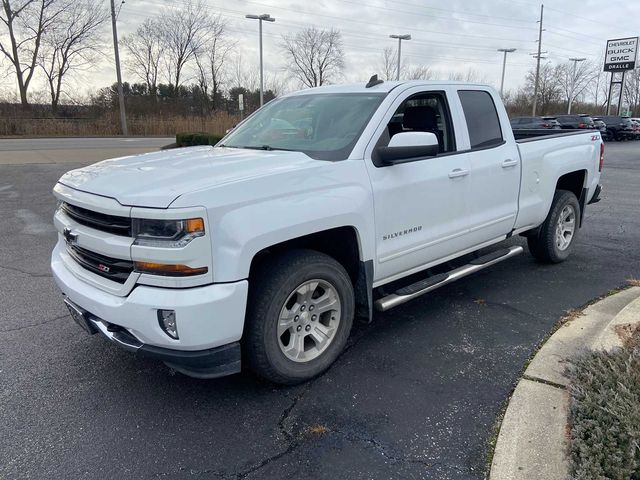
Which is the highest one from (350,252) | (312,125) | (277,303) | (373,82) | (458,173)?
(373,82)

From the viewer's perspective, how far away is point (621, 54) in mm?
48594

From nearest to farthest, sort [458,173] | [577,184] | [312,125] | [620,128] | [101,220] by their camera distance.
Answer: [101,220]
[312,125]
[458,173]
[577,184]
[620,128]

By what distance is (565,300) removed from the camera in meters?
4.73

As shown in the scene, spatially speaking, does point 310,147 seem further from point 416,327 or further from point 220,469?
point 220,469

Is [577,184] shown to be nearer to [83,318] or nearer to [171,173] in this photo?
[171,173]

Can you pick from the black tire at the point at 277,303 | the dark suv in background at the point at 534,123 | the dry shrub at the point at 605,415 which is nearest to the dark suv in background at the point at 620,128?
the dark suv in background at the point at 534,123

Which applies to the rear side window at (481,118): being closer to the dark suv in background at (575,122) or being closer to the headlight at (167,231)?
the headlight at (167,231)

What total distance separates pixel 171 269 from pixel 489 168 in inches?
118

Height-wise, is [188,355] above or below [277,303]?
below

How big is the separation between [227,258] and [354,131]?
4.90 feet

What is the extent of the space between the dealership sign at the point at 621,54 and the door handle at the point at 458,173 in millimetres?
54654

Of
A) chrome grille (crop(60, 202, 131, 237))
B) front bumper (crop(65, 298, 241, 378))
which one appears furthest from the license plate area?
chrome grille (crop(60, 202, 131, 237))

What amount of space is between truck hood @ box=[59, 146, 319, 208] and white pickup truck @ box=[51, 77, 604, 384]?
0.01 metres

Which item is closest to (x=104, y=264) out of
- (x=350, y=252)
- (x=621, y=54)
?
(x=350, y=252)
